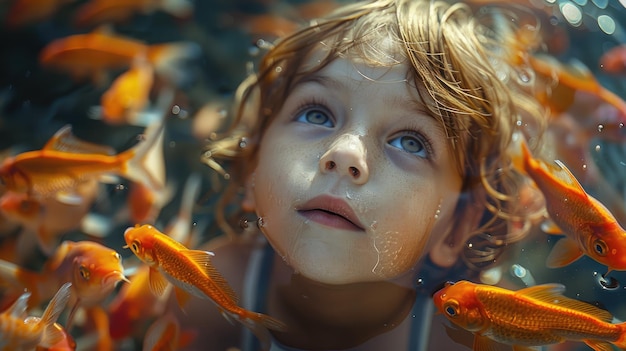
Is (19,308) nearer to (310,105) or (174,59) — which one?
(310,105)

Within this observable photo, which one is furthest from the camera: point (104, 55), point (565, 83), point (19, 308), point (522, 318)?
point (104, 55)

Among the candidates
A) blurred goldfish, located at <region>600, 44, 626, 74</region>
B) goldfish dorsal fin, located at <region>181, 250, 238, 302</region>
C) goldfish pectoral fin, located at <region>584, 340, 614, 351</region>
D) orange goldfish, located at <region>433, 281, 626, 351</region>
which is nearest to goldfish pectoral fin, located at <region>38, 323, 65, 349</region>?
goldfish dorsal fin, located at <region>181, 250, 238, 302</region>

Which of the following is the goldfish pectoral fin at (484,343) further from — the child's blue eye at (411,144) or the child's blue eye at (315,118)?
the child's blue eye at (315,118)

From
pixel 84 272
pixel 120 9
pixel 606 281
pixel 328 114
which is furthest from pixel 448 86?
pixel 120 9

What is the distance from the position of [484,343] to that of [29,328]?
0.97 m

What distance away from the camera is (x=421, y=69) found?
1.57 metres

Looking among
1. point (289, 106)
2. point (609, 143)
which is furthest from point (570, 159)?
point (289, 106)

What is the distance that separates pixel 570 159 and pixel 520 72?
291 millimetres

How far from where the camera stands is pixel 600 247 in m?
1.53

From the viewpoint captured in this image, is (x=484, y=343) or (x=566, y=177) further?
(x=566, y=177)

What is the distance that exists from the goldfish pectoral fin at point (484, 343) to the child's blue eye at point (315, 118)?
1.85 feet

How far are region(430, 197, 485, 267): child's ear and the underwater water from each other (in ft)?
0.33

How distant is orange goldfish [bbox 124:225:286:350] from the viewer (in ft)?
4.80

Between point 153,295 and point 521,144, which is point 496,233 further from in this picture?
point 153,295
